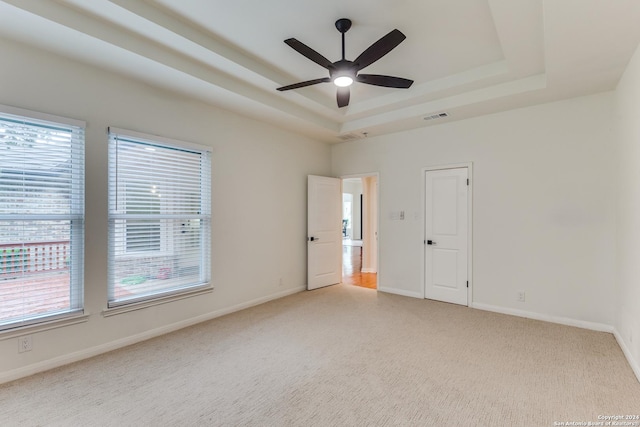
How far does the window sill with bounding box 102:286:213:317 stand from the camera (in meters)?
3.04

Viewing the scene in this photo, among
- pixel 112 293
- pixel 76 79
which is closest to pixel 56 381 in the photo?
pixel 112 293

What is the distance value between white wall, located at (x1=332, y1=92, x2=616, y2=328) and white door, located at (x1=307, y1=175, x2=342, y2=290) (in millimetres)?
1476

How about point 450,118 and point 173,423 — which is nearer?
point 173,423

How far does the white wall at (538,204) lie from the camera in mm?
3492

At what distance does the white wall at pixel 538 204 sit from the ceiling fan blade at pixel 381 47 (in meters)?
2.47

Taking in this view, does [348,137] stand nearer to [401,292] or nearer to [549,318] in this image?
[401,292]

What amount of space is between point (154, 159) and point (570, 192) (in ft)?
15.9

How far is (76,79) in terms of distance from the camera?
284 cm

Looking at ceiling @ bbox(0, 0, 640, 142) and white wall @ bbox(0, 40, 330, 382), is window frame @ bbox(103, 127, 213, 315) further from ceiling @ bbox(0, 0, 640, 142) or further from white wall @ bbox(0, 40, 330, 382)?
ceiling @ bbox(0, 0, 640, 142)

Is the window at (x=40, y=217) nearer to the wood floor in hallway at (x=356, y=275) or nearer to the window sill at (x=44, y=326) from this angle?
the window sill at (x=44, y=326)

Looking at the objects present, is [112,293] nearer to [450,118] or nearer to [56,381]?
[56,381]

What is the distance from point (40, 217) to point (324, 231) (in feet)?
12.7

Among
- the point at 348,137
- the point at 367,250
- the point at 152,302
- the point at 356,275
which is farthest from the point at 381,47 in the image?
the point at 367,250

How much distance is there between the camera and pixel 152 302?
11.0ft
